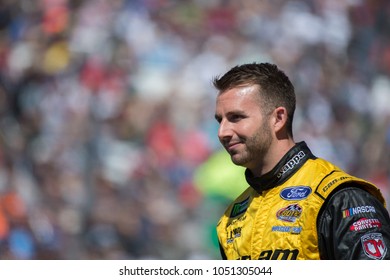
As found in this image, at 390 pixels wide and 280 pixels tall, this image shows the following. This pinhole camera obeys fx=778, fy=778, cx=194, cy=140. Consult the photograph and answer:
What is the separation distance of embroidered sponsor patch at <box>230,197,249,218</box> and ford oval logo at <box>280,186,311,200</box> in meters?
0.29

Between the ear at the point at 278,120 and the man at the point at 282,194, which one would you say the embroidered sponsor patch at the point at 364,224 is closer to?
the man at the point at 282,194

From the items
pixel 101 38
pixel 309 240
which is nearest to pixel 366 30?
pixel 101 38

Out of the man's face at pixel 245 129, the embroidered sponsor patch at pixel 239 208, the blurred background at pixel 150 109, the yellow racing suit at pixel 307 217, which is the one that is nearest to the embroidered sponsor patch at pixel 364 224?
the yellow racing suit at pixel 307 217

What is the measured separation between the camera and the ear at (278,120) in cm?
324

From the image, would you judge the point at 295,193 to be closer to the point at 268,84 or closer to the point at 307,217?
the point at 307,217

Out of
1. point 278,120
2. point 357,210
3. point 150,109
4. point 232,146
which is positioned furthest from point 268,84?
point 150,109

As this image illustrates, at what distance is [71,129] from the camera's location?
7129 mm

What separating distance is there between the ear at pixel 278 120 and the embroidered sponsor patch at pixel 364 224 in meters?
0.60

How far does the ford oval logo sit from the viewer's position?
9.95 feet

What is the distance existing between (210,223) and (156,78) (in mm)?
1514

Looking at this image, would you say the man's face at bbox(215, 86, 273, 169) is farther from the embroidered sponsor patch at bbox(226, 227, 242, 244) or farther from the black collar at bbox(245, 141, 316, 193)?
the embroidered sponsor patch at bbox(226, 227, 242, 244)

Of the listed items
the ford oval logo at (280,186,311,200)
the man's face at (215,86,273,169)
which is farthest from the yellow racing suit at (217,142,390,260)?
the man's face at (215,86,273,169)
